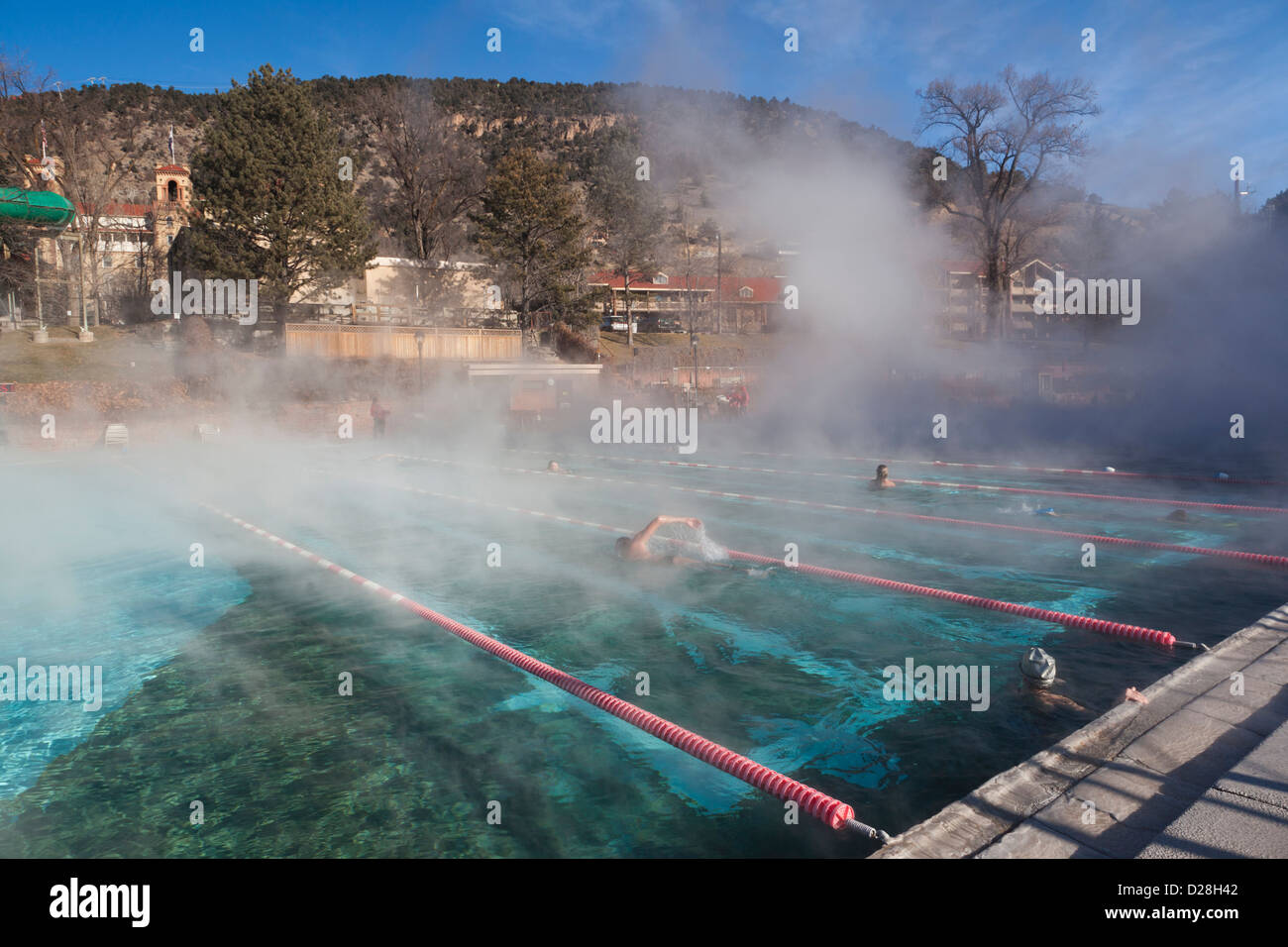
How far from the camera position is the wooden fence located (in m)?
24.1

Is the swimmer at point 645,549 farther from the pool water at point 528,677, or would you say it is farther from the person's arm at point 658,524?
the pool water at point 528,677

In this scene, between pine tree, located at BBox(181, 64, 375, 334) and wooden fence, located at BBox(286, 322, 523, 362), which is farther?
wooden fence, located at BBox(286, 322, 523, 362)

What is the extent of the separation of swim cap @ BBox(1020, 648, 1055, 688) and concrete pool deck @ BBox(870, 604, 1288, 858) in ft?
1.82

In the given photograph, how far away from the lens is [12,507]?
35.2 feet

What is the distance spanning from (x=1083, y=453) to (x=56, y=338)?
28232 mm

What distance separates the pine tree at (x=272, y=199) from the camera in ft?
76.9

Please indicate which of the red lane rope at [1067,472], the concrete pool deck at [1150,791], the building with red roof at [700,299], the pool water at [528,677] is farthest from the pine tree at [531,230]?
the concrete pool deck at [1150,791]

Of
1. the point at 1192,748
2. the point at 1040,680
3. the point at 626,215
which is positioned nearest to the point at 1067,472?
A: the point at 1040,680

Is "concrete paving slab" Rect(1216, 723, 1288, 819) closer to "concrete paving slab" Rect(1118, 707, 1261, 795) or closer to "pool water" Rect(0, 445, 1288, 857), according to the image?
"concrete paving slab" Rect(1118, 707, 1261, 795)

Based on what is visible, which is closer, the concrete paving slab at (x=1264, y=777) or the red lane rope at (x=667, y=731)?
the concrete paving slab at (x=1264, y=777)

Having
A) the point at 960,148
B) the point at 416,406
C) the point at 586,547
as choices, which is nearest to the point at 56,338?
the point at 416,406

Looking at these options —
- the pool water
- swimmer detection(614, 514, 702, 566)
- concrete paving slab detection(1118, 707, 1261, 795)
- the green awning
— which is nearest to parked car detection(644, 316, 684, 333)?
the pool water

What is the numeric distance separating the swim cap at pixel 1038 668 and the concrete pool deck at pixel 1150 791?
1.82 feet

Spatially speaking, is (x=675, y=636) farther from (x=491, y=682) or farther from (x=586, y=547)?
(x=586, y=547)
